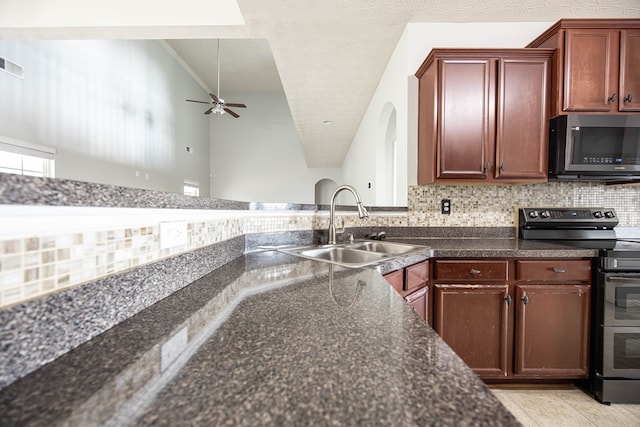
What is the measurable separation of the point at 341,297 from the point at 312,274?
0.26 meters

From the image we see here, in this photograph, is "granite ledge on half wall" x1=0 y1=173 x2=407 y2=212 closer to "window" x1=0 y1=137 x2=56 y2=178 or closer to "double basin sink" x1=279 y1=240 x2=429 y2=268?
"double basin sink" x1=279 y1=240 x2=429 y2=268

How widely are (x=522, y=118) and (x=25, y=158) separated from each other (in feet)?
16.4

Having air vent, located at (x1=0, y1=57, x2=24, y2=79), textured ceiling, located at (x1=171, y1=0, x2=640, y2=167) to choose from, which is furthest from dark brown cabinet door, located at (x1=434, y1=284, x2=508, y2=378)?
air vent, located at (x1=0, y1=57, x2=24, y2=79)

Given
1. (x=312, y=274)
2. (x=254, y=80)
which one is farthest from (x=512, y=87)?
(x=254, y=80)

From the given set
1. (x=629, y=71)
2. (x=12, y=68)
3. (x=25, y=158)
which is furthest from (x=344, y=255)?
(x=12, y=68)

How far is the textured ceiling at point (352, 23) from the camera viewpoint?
206 centimetres

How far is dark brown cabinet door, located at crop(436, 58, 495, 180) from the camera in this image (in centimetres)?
192

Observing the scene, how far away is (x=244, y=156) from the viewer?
888 cm

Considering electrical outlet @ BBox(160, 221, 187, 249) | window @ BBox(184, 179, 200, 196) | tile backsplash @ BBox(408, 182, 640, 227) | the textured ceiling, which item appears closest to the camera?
electrical outlet @ BBox(160, 221, 187, 249)

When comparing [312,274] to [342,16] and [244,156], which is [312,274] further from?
[244,156]

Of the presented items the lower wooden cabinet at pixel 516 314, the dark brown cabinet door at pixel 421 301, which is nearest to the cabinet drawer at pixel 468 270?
the lower wooden cabinet at pixel 516 314

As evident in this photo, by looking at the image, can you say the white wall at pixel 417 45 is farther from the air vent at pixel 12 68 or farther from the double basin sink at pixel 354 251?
the air vent at pixel 12 68

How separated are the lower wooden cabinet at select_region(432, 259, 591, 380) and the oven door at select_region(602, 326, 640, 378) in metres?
0.08

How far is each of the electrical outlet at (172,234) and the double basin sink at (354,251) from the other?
0.72m
